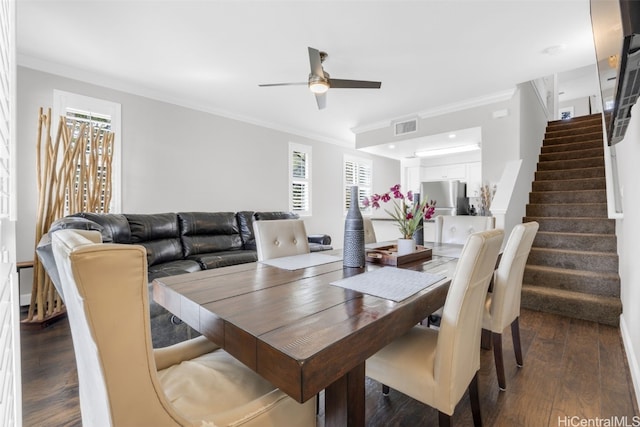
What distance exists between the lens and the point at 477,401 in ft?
4.26

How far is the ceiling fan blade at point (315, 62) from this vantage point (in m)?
2.45

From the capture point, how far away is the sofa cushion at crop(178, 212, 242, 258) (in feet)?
11.9

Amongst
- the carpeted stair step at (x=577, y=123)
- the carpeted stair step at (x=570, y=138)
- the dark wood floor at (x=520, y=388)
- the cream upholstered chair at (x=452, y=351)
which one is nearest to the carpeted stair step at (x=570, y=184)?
the carpeted stair step at (x=570, y=138)

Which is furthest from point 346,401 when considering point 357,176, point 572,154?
point 357,176

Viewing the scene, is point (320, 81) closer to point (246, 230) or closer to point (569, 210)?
point (246, 230)

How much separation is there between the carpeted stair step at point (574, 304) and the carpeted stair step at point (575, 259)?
0.38 metres

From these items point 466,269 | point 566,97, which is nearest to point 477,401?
point 466,269

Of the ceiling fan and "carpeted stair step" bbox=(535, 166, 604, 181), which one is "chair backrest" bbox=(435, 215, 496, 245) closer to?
the ceiling fan

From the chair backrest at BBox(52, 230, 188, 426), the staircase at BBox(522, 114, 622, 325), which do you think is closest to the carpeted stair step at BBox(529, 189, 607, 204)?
the staircase at BBox(522, 114, 622, 325)

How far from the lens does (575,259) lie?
3096 mm

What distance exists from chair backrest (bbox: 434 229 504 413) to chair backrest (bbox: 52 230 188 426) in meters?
0.88

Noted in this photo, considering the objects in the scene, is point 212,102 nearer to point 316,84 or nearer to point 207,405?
point 316,84

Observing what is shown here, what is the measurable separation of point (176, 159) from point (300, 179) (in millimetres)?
2412

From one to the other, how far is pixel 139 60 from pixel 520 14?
3.65m
